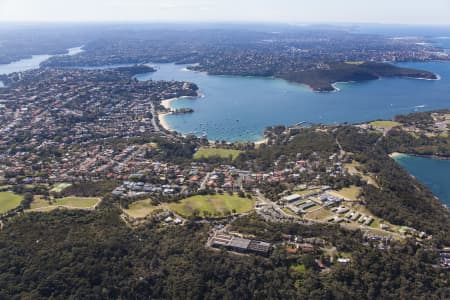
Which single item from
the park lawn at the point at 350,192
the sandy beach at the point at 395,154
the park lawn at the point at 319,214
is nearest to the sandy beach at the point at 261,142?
the sandy beach at the point at 395,154

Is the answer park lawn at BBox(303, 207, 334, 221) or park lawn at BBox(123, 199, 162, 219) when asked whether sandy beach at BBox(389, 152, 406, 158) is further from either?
park lawn at BBox(123, 199, 162, 219)

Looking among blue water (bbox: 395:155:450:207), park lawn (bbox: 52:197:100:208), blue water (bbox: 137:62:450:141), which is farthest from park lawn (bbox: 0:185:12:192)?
blue water (bbox: 395:155:450:207)

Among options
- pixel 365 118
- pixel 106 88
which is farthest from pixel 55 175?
pixel 365 118

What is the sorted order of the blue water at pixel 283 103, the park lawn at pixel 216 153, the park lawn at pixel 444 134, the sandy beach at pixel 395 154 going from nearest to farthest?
the sandy beach at pixel 395 154 → the park lawn at pixel 216 153 → the park lawn at pixel 444 134 → the blue water at pixel 283 103

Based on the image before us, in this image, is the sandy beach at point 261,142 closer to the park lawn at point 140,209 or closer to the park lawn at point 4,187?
the park lawn at point 140,209

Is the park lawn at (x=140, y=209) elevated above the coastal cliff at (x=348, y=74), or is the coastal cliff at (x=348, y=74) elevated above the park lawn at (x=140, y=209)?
the coastal cliff at (x=348, y=74)

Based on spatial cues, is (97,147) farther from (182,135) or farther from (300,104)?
(300,104)
